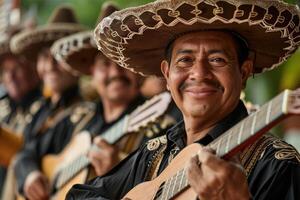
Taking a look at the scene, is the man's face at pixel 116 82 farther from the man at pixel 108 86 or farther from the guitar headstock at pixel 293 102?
the guitar headstock at pixel 293 102

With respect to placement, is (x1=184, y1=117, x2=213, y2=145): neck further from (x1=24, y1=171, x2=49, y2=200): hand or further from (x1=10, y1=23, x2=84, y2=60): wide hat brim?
(x1=10, y1=23, x2=84, y2=60): wide hat brim

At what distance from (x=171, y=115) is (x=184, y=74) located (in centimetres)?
171

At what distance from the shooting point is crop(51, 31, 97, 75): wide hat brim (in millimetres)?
6586

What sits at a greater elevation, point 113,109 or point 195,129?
point 195,129

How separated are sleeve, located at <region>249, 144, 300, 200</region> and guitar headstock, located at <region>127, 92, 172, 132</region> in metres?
1.63

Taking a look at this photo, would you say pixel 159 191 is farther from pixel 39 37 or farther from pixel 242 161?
pixel 39 37

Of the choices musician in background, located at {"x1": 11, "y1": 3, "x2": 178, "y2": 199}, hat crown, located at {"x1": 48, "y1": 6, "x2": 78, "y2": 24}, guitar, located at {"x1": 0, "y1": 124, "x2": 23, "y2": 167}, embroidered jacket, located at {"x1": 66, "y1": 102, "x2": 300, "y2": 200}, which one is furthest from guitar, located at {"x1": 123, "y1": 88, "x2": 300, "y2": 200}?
hat crown, located at {"x1": 48, "y1": 6, "x2": 78, "y2": 24}

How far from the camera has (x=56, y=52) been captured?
6.83m

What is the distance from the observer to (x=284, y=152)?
137 inches

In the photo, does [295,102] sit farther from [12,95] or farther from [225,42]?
[12,95]

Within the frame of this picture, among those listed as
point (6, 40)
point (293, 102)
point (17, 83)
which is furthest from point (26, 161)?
point (293, 102)

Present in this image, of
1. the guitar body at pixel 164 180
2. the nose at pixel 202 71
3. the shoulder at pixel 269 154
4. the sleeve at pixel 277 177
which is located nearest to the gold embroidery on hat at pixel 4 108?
the guitar body at pixel 164 180

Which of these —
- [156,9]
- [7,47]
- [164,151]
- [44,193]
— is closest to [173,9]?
[156,9]

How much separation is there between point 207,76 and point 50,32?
406 cm
